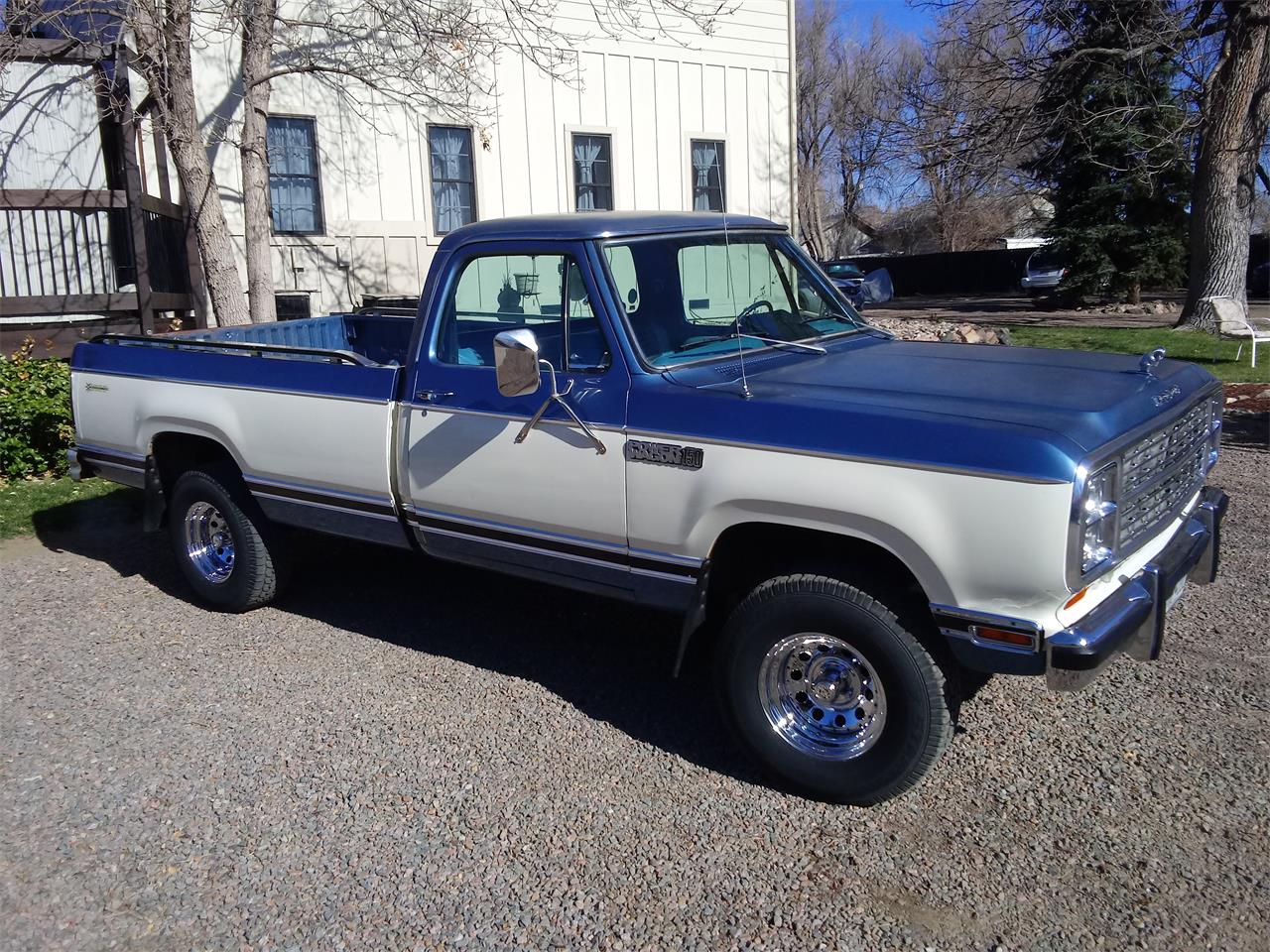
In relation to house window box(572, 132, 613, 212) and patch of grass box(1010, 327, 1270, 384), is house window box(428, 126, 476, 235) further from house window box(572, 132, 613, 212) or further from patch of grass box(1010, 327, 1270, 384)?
patch of grass box(1010, 327, 1270, 384)

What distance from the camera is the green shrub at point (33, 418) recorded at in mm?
9070

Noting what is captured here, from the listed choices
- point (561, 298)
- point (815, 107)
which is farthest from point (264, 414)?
point (815, 107)

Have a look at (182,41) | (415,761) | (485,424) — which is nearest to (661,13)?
(182,41)

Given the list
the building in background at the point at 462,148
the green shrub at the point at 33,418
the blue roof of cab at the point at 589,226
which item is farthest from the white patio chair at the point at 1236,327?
the green shrub at the point at 33,418

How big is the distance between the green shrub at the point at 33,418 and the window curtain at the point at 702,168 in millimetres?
9567

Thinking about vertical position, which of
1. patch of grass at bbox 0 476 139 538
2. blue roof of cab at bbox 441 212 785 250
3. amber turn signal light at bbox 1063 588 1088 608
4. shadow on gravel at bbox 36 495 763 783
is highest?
blue roof of cab at bbox 441 212 785 250

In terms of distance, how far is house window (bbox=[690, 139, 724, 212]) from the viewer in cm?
1633

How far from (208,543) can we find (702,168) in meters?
11.8

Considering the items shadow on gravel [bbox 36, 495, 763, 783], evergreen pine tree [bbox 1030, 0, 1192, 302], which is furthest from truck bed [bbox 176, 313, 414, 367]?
evergreen pine tree [bbox 1030, 0, 1192, 302]

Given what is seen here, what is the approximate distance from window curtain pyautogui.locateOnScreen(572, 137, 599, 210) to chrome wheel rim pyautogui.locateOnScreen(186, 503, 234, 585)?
1018 cm

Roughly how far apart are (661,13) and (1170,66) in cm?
1215

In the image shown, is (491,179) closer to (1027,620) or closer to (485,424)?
(485,424)

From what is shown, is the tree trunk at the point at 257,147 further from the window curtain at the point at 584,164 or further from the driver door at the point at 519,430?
the driver door at the point at 519,430

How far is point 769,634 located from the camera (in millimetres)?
3912
